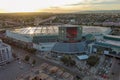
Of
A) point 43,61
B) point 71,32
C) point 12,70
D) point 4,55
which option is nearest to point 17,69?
point 12,70

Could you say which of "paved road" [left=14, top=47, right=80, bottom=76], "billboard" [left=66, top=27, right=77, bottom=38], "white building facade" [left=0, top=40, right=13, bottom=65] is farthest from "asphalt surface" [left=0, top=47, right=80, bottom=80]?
"billboard" [left=66, top=27, right=77, bottom=38]

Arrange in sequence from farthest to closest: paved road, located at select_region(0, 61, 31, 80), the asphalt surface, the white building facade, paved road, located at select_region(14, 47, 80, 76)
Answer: the white building facade → paved road, located at select_region(14, 47, 80, 76) → the asphalt surface → paved road, located at select_region(0, 61, 31, 80)

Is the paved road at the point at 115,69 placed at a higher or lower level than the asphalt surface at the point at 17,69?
lower

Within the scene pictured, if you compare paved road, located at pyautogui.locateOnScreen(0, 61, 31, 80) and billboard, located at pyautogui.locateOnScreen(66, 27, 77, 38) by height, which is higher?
billboard, located at pyautogui.locateOnScreen(66, 27, 77, 38)

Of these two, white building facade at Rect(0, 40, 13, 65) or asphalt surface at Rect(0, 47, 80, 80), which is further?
white building facade at Rect(0, 40, 13, 65)

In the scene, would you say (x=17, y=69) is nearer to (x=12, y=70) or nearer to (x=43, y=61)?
(x=12, y=70)

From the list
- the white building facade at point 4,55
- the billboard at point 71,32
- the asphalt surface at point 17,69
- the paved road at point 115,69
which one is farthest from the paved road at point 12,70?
the paved road at point 115,69

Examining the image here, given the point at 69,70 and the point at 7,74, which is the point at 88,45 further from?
the point at 7,74

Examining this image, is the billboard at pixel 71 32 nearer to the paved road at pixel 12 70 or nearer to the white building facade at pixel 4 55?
the paved road at pixel 12 70

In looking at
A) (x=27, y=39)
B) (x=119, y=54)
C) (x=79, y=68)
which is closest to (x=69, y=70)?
(x=79, y=68)

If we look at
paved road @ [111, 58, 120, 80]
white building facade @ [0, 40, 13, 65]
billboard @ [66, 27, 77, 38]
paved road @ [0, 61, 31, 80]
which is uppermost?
billboard @ [66, 27, 77, 38]

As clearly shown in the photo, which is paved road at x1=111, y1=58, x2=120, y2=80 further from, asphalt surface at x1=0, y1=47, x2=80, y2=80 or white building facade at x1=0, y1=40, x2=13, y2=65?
white building facade at x1=0, y1=40, x2=13, y2=65
